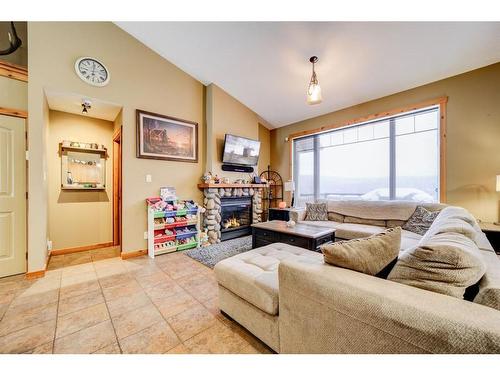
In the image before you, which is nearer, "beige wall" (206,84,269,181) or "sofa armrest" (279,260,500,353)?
"sofa armrest" (279,260,500,353)

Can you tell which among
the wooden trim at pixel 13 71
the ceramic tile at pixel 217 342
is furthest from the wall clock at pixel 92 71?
the ceramic tile at pixel 217 342

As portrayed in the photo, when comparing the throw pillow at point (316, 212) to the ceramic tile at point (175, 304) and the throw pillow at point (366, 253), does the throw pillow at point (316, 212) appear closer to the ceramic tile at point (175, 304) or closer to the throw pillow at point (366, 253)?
the ceramic tile at point (175, 304)

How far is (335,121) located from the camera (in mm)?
4461

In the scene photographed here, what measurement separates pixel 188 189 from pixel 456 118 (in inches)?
181

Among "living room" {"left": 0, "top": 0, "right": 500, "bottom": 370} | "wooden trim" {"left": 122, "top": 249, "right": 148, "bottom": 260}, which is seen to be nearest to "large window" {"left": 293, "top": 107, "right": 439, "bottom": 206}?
"living room" {"left": 0, "top": 0, "right": 500, "bottom": 370}

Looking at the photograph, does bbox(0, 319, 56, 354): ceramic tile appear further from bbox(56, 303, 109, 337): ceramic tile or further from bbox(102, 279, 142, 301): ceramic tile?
bbox(102, 279, 142, 301): ceramic tile

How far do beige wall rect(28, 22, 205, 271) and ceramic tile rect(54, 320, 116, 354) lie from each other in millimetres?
1645

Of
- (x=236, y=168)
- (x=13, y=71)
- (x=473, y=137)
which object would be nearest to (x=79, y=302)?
(x=13, y=71)

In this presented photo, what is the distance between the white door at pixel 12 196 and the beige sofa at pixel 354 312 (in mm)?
2865

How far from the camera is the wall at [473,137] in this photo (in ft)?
9.41

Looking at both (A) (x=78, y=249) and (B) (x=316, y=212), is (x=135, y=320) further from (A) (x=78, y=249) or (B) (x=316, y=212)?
(B) (x=316, y=212)

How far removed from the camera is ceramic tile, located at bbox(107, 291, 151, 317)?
183 centimetres

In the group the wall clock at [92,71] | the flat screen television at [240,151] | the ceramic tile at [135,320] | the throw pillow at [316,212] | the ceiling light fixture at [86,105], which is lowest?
the ceramic tile at [135,320]
